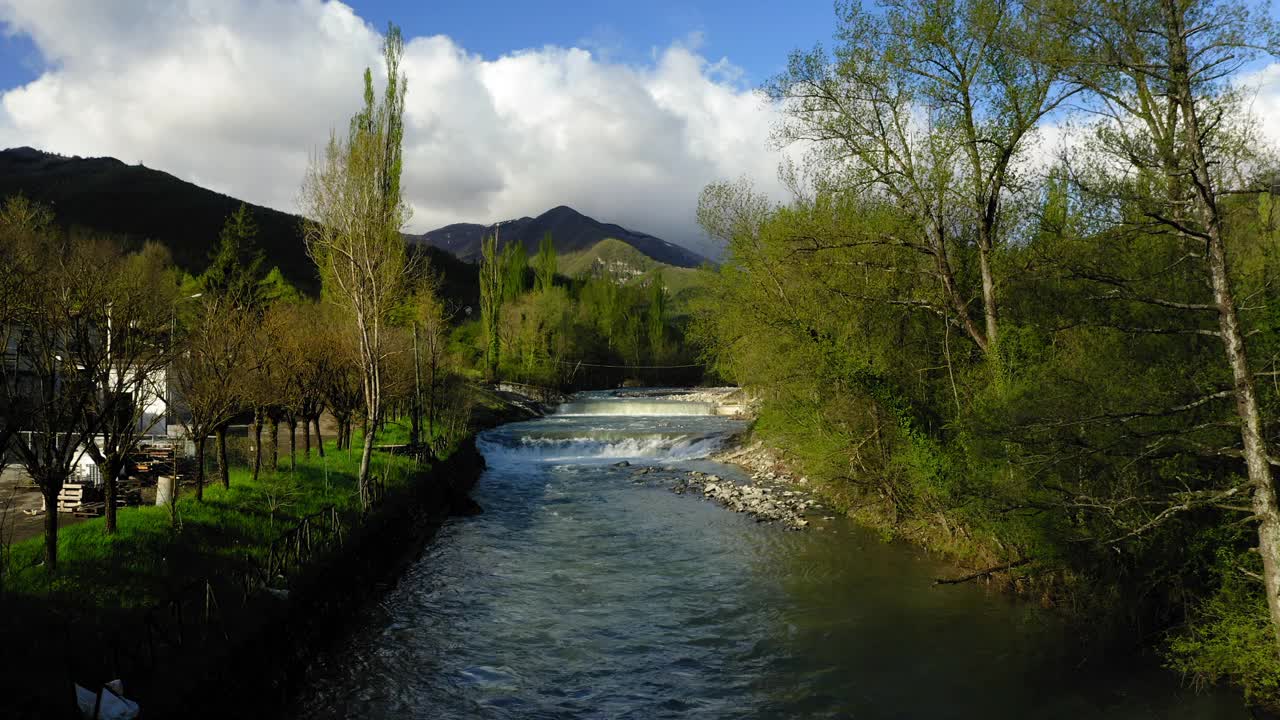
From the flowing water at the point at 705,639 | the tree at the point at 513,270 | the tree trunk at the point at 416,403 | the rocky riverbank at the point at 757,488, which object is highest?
the tree at the point at 513,270

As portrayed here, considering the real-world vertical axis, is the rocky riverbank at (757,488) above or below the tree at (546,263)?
below

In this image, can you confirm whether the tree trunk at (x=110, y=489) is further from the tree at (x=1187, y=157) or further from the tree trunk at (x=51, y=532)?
the tree at (x=1187, y=157)

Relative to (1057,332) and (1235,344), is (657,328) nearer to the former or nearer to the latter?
(1057,332)

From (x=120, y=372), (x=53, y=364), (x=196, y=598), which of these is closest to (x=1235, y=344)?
(x=196, y=598)

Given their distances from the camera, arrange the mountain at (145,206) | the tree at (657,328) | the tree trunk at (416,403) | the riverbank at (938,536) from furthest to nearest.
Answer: the mountain at (145,206), the tree at (657,328), the tree trunk at (416,403), the riverbank at (938,536)

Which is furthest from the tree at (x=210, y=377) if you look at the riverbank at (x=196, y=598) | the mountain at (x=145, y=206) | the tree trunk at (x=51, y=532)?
the mountain at (x=145, y=206)

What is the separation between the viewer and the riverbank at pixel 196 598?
6.98 meters

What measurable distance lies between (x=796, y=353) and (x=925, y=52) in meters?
7.07

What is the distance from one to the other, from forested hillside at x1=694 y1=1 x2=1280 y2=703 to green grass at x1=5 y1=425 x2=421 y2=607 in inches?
421

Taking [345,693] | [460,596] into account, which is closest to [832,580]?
[460,596]

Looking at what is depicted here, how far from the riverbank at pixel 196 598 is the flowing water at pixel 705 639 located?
0.78 metres

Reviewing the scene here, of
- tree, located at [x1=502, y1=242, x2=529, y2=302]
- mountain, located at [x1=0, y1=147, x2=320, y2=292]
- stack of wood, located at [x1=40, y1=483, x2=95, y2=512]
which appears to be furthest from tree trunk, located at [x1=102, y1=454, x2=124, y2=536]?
mountain, located at [x1=0, y1=147, x2=320, y2=292]

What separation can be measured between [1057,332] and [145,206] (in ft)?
432

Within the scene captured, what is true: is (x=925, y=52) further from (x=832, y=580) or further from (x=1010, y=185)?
(x=832, y=580)
